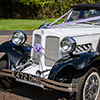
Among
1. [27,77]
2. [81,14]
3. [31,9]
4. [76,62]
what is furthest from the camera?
[31,9]

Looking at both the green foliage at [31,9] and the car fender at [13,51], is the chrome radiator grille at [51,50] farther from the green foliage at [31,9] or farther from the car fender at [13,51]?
the green foliage at [31,9]

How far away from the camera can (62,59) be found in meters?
3.34

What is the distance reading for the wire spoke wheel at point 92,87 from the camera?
3270 millimetres

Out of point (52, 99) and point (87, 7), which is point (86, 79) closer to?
point (52, 99)

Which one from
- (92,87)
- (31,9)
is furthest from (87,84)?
(31,9)

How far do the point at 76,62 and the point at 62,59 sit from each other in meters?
0.28

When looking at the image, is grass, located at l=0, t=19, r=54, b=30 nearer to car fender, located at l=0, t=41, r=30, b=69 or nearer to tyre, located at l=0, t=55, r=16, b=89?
car fender, located at l=0, t=41, r=30, b=69

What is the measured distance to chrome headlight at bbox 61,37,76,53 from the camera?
324 cm

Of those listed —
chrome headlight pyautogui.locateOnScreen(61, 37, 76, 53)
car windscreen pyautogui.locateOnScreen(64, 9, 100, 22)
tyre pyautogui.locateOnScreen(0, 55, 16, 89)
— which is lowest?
tyre pyautogui.locateOnScreen(0, 55, 16, 89)

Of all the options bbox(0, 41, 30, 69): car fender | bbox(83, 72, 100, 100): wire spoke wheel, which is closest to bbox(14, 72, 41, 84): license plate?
bbox(0, 41, 30, 69): car fender

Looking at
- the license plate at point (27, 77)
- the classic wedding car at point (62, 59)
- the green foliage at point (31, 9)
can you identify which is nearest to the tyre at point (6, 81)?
the classic wedding car at point (62, 59)

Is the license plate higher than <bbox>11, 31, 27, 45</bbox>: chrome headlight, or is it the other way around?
<bbox>11, 31, 27, 45</bbox>: chrome headlight

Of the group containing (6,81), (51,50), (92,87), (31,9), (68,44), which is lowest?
(6,81)

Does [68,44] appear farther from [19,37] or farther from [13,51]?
[13,51]
